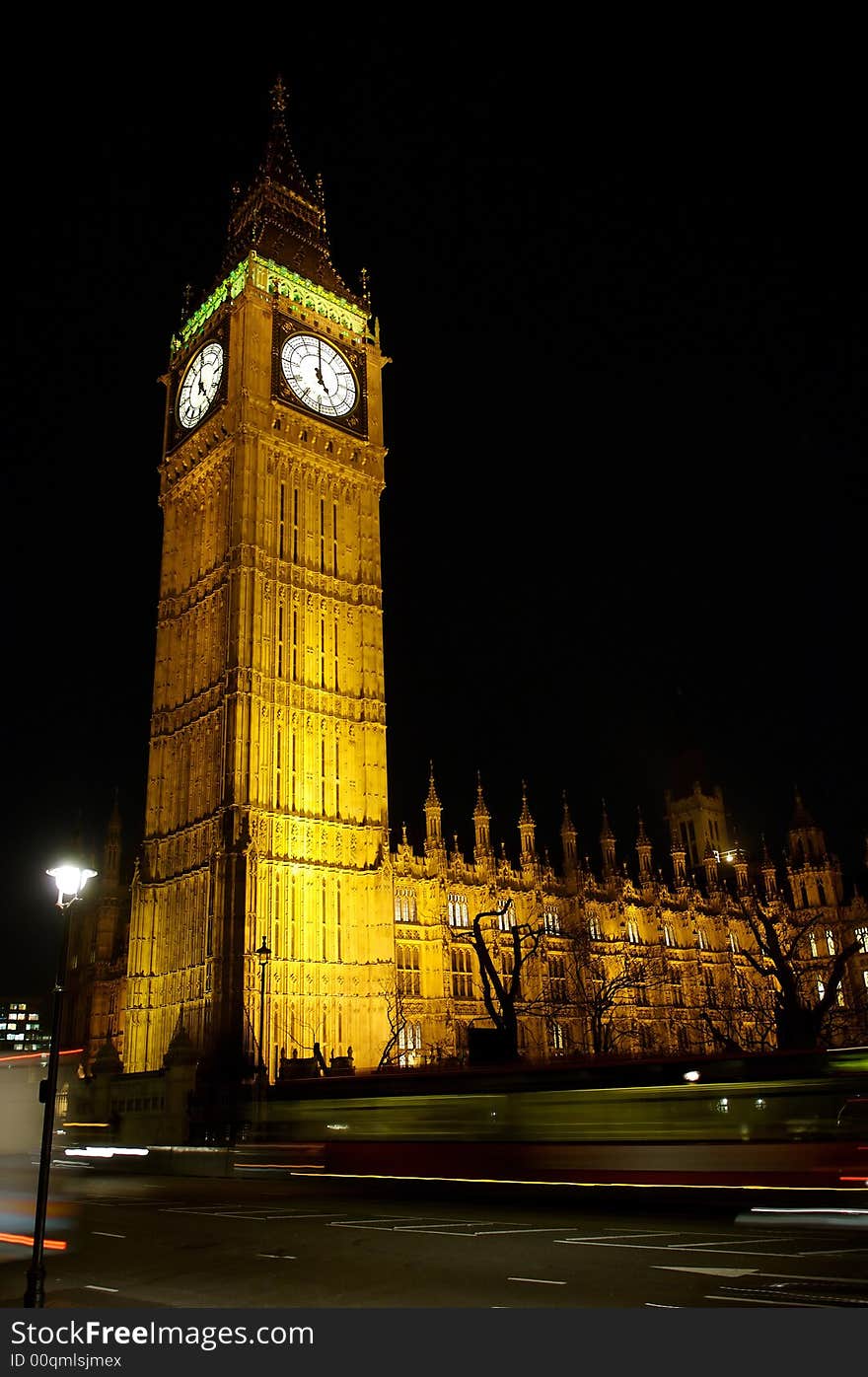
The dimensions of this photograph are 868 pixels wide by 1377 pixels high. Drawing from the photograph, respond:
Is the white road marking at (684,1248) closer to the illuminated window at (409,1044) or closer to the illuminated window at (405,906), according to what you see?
the illuminated window at (409,1044)

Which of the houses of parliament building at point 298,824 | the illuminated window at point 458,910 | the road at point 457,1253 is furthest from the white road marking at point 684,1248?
the illuminated window at point 458,910

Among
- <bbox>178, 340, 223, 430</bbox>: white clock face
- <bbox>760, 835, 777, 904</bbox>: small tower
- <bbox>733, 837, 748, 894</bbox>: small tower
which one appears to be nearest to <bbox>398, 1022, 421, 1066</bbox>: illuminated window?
<bbox>178, 340, 223, 430</bbox>: white clock face

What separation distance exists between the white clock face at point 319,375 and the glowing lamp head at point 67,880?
4783 cm

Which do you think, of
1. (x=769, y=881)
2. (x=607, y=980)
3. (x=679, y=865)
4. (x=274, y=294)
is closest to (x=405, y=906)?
(x=607, y=980)

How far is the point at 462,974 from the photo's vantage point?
53406 millimetres

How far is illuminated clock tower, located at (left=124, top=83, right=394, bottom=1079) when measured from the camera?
45.6 m

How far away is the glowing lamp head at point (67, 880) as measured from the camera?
40.9 ft

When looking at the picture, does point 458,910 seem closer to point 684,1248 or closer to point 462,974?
point 462,974

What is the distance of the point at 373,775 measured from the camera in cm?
5234

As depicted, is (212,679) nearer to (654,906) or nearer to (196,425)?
(196,425)

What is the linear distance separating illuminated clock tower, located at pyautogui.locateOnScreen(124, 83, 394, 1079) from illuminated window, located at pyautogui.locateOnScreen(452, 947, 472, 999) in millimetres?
6120

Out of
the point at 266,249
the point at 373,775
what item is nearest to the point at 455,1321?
the point at 373,775

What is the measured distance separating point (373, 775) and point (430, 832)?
5.36 metres

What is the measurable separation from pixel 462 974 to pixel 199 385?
37305mm
